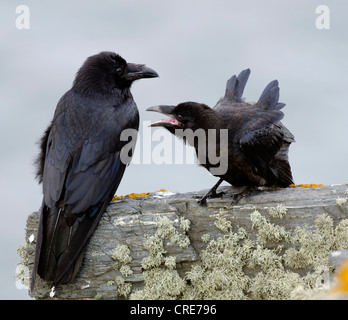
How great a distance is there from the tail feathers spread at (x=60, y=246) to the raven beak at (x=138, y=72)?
82.2 inches

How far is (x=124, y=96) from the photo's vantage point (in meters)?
7.02

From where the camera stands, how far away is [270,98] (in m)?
7.26

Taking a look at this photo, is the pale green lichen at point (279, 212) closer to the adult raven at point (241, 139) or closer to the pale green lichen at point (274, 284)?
the adult raven at point (241, 139)

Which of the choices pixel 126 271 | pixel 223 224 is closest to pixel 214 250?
pixel 223 224

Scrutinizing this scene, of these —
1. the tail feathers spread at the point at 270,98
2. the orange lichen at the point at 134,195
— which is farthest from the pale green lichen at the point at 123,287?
the tail feathers spread at the point at 270,98

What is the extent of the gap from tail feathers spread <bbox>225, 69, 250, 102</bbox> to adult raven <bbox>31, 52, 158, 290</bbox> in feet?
Answer: 4.12

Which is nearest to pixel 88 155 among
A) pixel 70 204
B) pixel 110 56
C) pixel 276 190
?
pixel 70 204

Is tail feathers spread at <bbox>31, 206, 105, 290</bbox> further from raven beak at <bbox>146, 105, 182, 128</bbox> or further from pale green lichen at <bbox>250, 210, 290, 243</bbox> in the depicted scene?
pale green lichen at <bbox>250, 210, 290, 243</bbox>

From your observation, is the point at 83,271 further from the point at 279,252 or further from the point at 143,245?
the point at 279,252

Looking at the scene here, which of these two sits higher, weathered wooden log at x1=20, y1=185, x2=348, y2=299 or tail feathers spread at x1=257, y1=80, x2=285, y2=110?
tail feathers spread at x1=257, y1=80, x2=285, y2=110

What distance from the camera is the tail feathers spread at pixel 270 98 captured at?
7.22 m

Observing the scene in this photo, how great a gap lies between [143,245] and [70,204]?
885 millimetres

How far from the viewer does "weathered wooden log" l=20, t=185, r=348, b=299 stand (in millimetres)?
5805

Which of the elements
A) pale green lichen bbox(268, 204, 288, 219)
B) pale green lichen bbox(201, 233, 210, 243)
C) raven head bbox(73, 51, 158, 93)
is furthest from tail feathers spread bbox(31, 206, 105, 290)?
pale green lichen bbox(268, 204, 288, 219)
